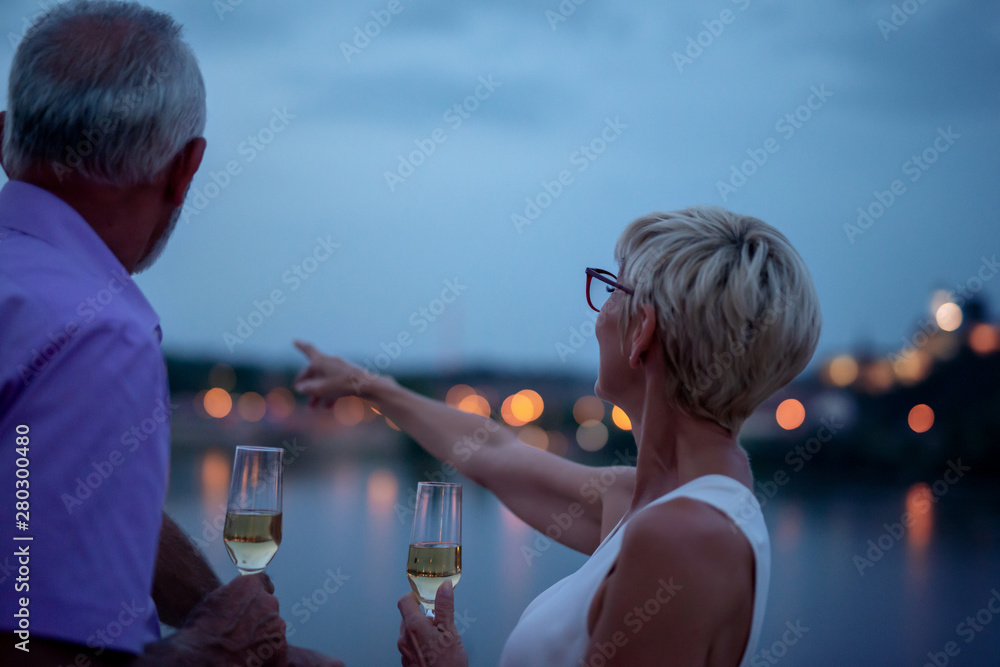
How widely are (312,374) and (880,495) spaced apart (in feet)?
312

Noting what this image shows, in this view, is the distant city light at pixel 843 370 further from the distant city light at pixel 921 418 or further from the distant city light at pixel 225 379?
the distant city light at pixel 225 379

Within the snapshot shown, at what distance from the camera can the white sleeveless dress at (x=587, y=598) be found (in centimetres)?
161

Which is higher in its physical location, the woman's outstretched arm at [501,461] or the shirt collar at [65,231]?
the shirt collar at [65,231]

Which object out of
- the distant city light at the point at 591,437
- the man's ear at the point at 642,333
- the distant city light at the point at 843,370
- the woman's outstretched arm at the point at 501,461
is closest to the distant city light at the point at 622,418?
the man's ear at the point at 642,333

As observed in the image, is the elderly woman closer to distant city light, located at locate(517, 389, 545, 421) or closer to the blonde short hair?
the blonde short hair

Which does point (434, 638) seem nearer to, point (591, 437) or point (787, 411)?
point (787, 411)

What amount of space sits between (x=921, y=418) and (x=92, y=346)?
2873 inches

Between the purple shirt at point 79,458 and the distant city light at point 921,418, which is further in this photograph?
the distant city light at point 921,418

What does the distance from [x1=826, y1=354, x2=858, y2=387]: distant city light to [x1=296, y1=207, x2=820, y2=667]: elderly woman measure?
51206mm

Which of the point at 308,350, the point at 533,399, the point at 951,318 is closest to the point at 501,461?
the point at 308,350

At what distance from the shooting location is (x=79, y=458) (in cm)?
115

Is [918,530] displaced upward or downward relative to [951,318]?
downward

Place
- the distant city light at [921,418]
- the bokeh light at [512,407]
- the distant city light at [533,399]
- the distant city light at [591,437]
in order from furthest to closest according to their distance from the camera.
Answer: the distant city light at [591,437] < the distant city light at [921,418] < the distant city light at [533,399] < the bokeh light at [512,407]

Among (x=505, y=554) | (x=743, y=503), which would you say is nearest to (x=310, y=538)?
(x=505, y=554)
